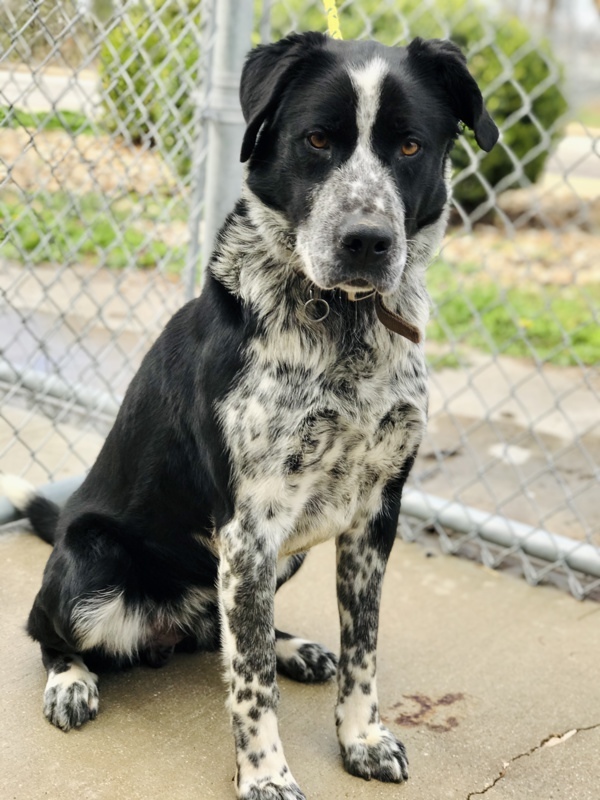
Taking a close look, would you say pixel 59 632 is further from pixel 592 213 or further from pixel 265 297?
pixel 592 213

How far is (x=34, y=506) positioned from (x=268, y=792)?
1346 millimetres

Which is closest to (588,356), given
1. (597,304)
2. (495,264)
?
(597,304)

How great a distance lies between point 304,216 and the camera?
217 centimetres

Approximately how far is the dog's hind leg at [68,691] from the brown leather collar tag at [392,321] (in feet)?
3.92

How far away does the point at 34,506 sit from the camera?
316cm

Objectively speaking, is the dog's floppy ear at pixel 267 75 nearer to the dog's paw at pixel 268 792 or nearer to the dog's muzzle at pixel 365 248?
the dog's muzzle at pixel 365 248

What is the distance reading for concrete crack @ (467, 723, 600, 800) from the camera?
2.37m

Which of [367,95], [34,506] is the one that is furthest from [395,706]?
[367,95]

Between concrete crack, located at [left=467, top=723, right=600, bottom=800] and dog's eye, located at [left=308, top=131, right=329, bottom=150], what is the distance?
1547 mm

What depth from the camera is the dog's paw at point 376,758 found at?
7.75 ft

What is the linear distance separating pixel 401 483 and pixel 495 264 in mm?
5981

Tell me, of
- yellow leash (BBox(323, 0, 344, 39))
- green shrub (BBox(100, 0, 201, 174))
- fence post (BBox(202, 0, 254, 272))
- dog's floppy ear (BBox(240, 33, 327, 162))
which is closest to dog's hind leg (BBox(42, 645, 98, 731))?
dog's floppy ear (BBox(240, 33, 327, 162))

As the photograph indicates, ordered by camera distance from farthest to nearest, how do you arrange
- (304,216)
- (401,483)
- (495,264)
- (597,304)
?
(495,264), (597,304), (401,483), (304,216)

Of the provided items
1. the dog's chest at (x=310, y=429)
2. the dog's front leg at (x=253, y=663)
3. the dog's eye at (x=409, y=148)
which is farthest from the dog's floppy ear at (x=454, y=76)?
the dog's front leg at (x=253, y=663)
